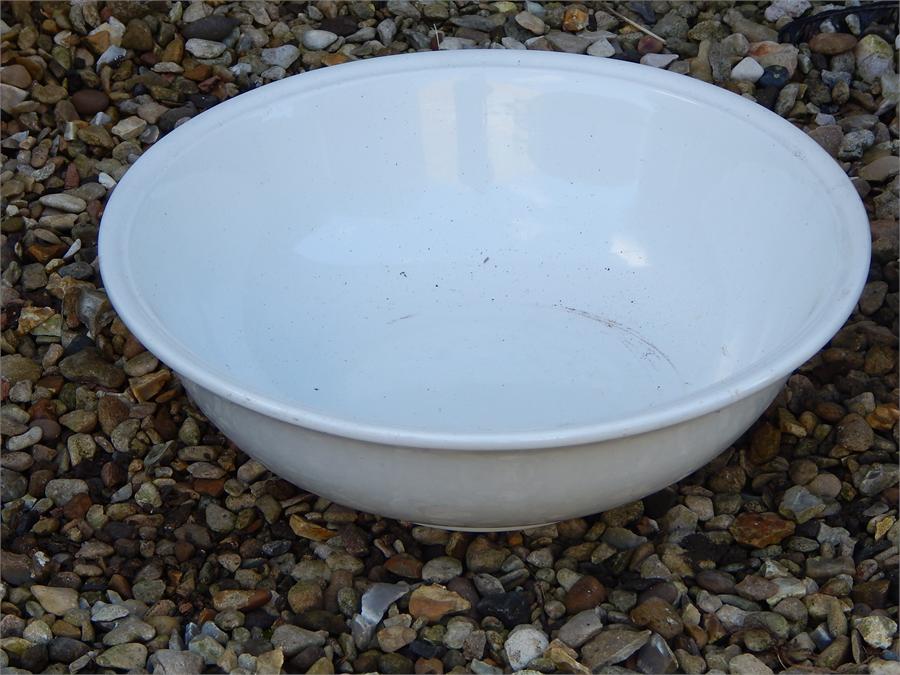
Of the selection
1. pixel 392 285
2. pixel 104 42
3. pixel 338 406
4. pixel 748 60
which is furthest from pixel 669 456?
pixel 104 42

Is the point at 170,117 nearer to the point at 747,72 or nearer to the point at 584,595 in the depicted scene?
the point at 747,72

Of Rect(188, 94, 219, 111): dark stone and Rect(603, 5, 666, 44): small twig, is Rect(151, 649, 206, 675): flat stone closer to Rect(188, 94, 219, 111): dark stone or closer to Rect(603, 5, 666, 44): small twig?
Rect(188, 94, 219, 111): dark stone

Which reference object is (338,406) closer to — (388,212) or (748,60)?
(388,212)

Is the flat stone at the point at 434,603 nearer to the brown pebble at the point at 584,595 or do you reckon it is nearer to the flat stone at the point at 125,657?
the brown pebble at the point at 584,595

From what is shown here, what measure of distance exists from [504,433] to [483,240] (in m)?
0.81

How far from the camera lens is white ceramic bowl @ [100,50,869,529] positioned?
5.53ft

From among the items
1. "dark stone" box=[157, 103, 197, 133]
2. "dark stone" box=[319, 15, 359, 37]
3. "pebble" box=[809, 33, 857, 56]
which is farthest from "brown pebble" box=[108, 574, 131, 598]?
"pebble" box=[809, 33, 857, 56]

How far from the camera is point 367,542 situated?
65.9 inches

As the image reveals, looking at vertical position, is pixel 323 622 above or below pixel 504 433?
below

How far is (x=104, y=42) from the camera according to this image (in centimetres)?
257

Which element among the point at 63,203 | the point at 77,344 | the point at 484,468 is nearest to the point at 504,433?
the point at 484,468

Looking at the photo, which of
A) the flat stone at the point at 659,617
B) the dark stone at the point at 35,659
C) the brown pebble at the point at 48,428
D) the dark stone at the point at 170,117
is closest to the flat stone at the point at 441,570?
the flat stone at the point at 659,617

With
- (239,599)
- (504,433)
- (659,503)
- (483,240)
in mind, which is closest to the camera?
(504,433)

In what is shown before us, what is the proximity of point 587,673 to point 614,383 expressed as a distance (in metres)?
0.47
